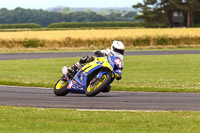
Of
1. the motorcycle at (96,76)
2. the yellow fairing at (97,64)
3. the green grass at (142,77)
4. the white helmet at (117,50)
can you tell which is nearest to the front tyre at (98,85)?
A: the motorcycle at (96,76)

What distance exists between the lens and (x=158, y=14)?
366 feet

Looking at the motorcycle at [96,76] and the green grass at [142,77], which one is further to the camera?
the green grass at [142,77]

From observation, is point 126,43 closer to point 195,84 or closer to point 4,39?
point 4,39

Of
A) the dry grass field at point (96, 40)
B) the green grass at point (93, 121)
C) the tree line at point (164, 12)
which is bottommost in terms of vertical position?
the tree line at point (164, 12)

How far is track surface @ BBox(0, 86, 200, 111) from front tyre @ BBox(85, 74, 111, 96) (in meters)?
0.18

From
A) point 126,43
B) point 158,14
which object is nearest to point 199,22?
point 158,14

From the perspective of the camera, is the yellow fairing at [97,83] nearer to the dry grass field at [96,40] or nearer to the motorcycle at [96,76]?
the motorcycle at [96,76]

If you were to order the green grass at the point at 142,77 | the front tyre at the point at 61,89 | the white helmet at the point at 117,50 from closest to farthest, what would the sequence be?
the white helmet at the point at 117,50 < the front tyre at the point at 61,89 < the green grass at the point at 142,77

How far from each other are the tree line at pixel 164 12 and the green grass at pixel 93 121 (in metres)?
99.8

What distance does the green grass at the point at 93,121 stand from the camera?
8.42 m

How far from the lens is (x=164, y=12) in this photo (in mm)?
111562

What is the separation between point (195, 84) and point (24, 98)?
291 inches

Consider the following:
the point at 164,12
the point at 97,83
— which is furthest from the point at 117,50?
the point at 164,12

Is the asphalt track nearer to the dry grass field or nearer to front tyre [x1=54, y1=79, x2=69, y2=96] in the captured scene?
front tyre [x1=54, y1=79, x2=69, y2=96]
